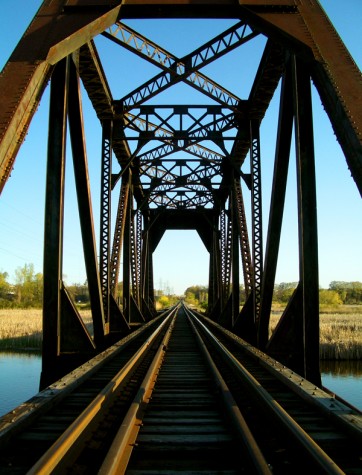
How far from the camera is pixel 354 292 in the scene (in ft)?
349

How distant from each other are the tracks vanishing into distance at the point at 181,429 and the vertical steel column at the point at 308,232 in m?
0.87

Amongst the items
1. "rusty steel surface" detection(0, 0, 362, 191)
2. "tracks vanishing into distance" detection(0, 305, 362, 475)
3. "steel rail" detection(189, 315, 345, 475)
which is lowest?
"tracks vanishing into distance" detection(0, 305, 362, 475)

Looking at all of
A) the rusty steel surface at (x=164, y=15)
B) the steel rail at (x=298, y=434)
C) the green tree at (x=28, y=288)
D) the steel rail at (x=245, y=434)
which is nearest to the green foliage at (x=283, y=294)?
the green tree at (x=28, y=288)

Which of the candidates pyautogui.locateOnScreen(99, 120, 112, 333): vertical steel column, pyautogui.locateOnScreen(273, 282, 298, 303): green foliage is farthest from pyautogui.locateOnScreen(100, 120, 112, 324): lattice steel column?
pyautogui.locateOnScreen(273, 282, 298, 303): green foliage

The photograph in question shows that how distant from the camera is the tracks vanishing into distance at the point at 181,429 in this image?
9.50 ft

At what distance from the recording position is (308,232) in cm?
655

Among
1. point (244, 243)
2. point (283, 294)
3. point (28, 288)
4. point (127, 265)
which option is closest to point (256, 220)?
point (244, 243)

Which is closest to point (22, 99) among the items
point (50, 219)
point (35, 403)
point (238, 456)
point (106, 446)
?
point (50, 219)

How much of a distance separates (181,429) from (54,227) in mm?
4339

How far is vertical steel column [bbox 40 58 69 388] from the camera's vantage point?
22.8ft

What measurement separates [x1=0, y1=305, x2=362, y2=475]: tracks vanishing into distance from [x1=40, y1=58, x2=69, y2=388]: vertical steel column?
4.28 ft

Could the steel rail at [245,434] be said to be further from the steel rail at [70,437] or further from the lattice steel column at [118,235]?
the lattice steel column at [118,235]

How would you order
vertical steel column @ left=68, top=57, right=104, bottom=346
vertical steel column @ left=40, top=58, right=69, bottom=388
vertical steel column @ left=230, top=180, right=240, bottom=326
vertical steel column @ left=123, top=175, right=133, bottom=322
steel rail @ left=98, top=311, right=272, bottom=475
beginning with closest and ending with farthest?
steel rail @ left=98, top=311, right=272, bottom=475 → vertical steel column @ left=40, top=58, right=69, bottom=388 → vertical steel column @ left=68, top=57, right=104, bottom=346 → vertical steel column @ left=230, top=180, right=240, bottom=326 → vertical steel column @ left=123, top=175, right=133, bottom=322

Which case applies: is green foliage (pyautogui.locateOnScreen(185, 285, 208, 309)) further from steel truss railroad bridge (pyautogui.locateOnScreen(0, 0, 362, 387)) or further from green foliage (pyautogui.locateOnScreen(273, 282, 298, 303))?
steel truss railroad bridge (pyautogui.locateOnScreen(0, 0, 362, 387))
